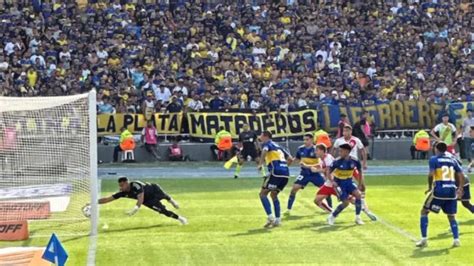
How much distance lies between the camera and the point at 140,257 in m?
18.2

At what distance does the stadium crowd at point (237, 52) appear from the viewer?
39.1 meters

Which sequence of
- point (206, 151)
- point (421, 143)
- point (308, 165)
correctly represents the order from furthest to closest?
1. point (206, 151)
2. point (421, 143)
3. point (308, 165)

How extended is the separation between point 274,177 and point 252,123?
16563mm

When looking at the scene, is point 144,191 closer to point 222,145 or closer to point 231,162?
point 231,162

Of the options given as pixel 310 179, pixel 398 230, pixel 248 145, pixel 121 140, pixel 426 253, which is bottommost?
pixel 426 253

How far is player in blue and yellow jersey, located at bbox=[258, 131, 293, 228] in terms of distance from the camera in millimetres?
22062

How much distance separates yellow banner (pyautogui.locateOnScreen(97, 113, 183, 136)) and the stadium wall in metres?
0.61

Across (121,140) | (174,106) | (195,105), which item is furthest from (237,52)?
(121,140)

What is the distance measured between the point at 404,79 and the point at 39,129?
76.5 feet

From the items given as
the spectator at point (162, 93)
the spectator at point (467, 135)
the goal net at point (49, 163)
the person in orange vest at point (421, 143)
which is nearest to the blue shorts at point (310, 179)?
the goal net at point (49, 163)

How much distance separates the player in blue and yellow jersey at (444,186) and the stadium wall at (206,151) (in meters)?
19.9

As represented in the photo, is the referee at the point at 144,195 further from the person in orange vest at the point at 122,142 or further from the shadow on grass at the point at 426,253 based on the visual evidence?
the person in orange vest at the point at 122,142

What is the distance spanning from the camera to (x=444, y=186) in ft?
60.8

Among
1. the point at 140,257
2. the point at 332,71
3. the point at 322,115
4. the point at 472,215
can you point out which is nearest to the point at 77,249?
the point at 140,257
